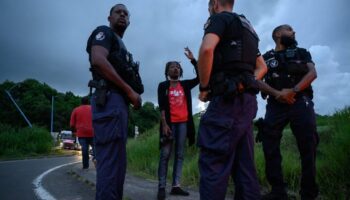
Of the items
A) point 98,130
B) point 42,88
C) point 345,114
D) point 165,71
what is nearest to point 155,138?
point 165,71

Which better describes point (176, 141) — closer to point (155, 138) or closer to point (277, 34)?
point (277, 34)

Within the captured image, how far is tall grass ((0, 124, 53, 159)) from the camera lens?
75.7 ft

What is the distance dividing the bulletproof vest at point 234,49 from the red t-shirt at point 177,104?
2.63 metres

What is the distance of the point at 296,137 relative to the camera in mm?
4531

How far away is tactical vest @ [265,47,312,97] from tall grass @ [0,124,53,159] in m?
20.2

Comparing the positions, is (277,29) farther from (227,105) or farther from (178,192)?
(178,192)

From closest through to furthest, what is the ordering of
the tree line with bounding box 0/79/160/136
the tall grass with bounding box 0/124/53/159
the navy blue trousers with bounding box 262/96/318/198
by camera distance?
the navy blue trousers with bounding box 262/96/318/198
the tall grass with bounding box 0/124/53/159
the tree line with bounding box 0/79/160/136

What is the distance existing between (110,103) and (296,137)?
236 centimetres

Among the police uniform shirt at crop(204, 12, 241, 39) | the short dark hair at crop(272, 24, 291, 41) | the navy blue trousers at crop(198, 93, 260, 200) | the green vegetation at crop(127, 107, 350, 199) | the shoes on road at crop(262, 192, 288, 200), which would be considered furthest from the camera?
the short dark hair at crop(272, 24, 291, 41)

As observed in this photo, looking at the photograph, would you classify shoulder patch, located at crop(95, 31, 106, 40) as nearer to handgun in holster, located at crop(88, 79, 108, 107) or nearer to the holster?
handgun in holster, located at crop(88, 79, 108, 107)

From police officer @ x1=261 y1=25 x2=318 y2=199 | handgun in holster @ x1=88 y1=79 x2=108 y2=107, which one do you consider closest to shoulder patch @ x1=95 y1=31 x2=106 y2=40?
handgun in holster @ x1=88 y1=79 x2=108 y2=107

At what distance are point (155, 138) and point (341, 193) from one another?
741 cm

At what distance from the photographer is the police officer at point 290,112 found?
14.4 feet

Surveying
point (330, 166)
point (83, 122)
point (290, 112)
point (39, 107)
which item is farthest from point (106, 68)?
point (39, 107)
